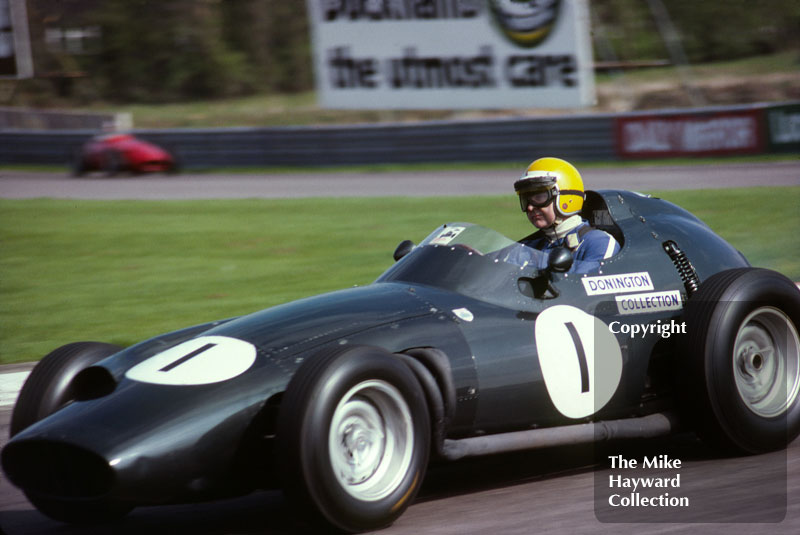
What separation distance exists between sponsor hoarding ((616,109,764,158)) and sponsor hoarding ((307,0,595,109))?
4.46 ft

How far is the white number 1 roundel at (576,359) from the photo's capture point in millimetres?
5020

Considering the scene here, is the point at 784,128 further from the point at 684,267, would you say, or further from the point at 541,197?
the point at 541,197

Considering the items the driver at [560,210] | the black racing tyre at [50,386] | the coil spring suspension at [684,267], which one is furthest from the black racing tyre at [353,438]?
the coil spring suspension at [684,267]

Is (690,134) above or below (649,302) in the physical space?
below

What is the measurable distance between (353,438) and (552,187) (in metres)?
1.98

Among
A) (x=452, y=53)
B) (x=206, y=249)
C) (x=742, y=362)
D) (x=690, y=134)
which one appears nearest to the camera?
(x=742, y=362)

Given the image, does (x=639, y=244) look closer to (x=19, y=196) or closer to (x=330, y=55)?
(x=19, y=196)

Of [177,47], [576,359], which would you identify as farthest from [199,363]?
[177,47]

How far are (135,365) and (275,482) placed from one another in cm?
84

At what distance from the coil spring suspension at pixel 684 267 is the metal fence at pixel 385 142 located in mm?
17529

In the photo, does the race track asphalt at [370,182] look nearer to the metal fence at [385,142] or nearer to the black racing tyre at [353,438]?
the metal fence at [385,142]

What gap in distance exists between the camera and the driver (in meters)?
5.66

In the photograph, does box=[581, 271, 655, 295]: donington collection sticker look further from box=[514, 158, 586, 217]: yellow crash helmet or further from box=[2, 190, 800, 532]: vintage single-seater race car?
box=[514, 158, 586, 217]: yellow crash helmet

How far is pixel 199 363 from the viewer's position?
4.55 metres
